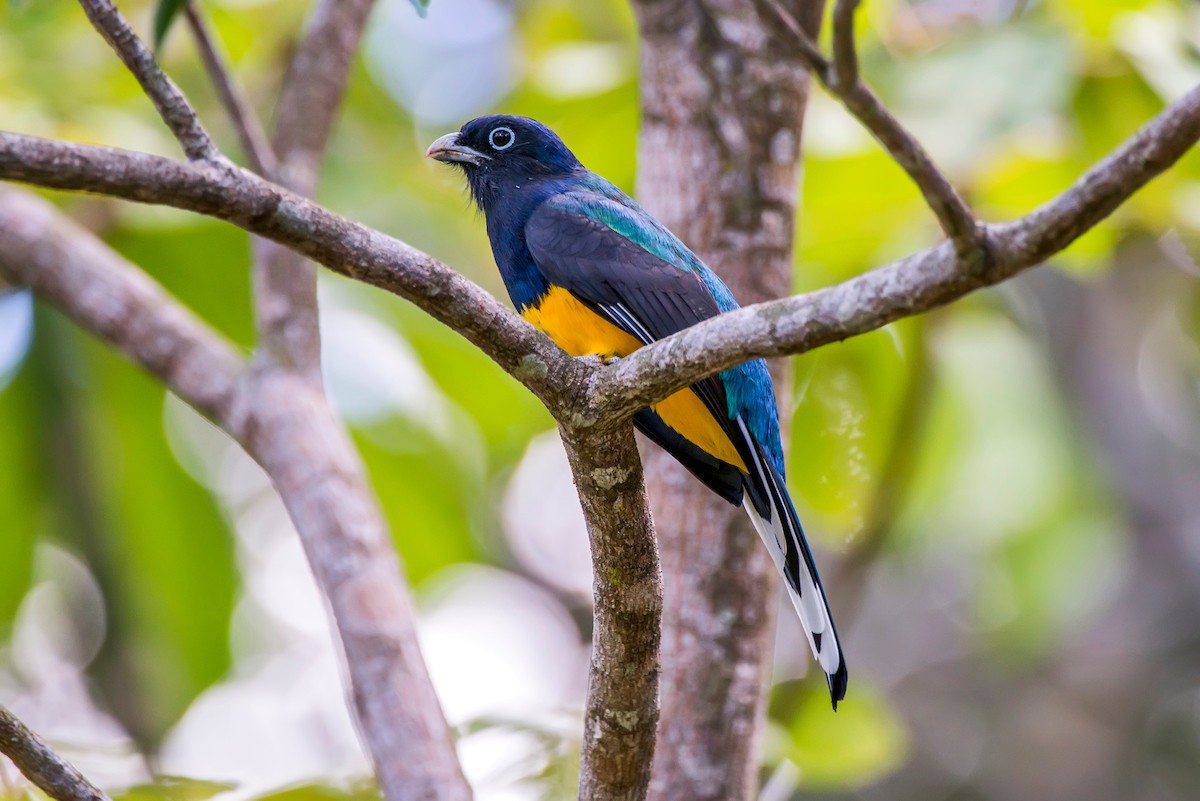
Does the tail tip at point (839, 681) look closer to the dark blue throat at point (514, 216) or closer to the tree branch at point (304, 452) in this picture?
the tree branch at point (304, 452)

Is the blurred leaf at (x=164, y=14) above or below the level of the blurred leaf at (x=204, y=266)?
below

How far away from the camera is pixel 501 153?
3971mm

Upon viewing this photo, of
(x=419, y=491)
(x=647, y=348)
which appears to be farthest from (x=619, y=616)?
(x=419, y=491)

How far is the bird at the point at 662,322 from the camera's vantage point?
314cm

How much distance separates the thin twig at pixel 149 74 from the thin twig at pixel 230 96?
155 centimetres

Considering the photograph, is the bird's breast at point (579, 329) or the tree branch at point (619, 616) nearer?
the tree branch at point (619, 616)

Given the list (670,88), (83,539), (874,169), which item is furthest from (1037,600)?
(83,539)

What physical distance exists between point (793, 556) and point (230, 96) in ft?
7.38

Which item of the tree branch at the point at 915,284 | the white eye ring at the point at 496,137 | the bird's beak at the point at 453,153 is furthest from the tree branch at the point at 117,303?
the tree branch at the point at 915,284

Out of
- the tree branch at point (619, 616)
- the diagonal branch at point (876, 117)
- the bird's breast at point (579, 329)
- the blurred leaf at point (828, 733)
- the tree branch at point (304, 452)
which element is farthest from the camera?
the blurred leaf at point (828, 733)

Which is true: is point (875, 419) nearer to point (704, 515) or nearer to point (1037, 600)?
point (1037, 600)

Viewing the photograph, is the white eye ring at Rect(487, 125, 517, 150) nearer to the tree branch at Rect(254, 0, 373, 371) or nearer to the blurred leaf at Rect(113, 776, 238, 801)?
the tree branch at Rect(254, 0, 373, 371)

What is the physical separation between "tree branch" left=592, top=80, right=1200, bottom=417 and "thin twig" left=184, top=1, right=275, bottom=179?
224 cm

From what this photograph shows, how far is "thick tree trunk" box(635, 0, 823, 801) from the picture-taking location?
3605 mm
